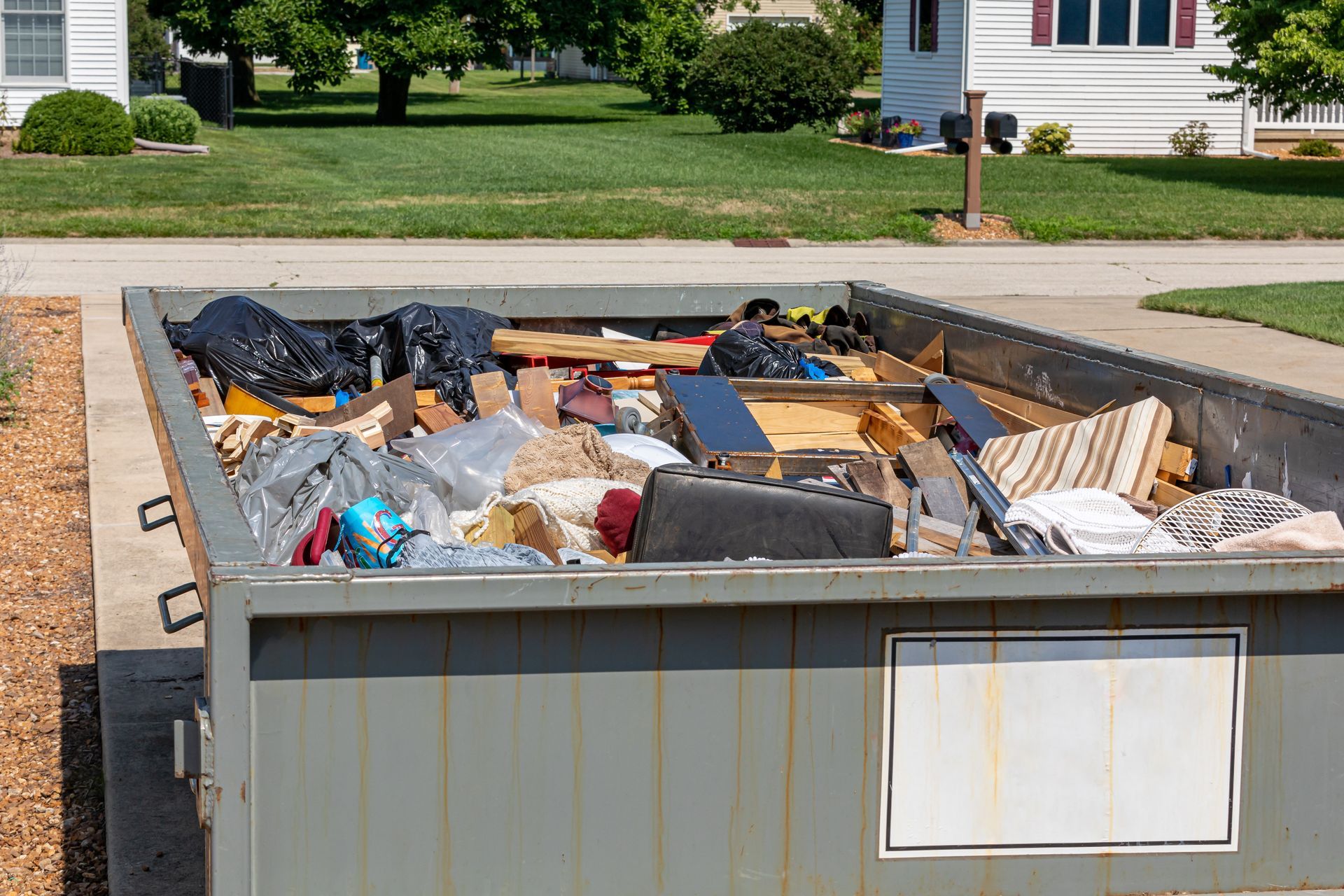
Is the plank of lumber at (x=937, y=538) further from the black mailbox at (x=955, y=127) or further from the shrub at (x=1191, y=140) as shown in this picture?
the shrub at (x=1191, y=140)

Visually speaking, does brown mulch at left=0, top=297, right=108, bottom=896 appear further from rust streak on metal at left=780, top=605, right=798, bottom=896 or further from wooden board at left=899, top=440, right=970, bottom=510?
wooden board at left=899, top=440, right=970, bottom=510

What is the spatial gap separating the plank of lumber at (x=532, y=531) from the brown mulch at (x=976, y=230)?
16.1m

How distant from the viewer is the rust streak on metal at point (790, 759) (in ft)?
8.42

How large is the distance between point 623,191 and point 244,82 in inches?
1125

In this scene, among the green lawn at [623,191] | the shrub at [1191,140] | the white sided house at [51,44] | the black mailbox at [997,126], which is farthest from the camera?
the shrub at [1191,140]

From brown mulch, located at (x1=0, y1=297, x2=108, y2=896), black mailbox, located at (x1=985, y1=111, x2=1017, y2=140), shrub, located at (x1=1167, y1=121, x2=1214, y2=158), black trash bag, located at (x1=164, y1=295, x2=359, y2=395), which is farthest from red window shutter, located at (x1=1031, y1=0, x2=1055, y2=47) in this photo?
black trash bag, located at (x1=164, y1=295, x2=359, y2=395)

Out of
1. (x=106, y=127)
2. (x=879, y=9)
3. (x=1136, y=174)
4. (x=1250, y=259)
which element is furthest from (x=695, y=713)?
(x=879, y=9)

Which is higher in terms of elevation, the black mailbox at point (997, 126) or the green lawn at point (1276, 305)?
the black mailbox at point (997, 126)

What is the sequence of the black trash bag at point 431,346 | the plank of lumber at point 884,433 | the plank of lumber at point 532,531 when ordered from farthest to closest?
1. the black trash bag at point 431,346
2. the plank of lumber at point 884,433
3. the plank of lumber at point 532,531

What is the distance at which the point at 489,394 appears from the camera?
5.69m

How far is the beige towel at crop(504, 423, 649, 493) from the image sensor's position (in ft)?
14.5

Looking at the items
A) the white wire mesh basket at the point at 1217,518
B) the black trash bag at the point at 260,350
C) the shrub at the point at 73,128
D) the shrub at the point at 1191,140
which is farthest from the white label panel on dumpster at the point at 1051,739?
the shrub at the point at 1191,140

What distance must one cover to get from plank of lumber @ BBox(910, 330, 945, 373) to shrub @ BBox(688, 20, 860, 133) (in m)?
28.9

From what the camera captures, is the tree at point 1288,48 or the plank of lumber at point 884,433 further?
the tree at point 1288,48
